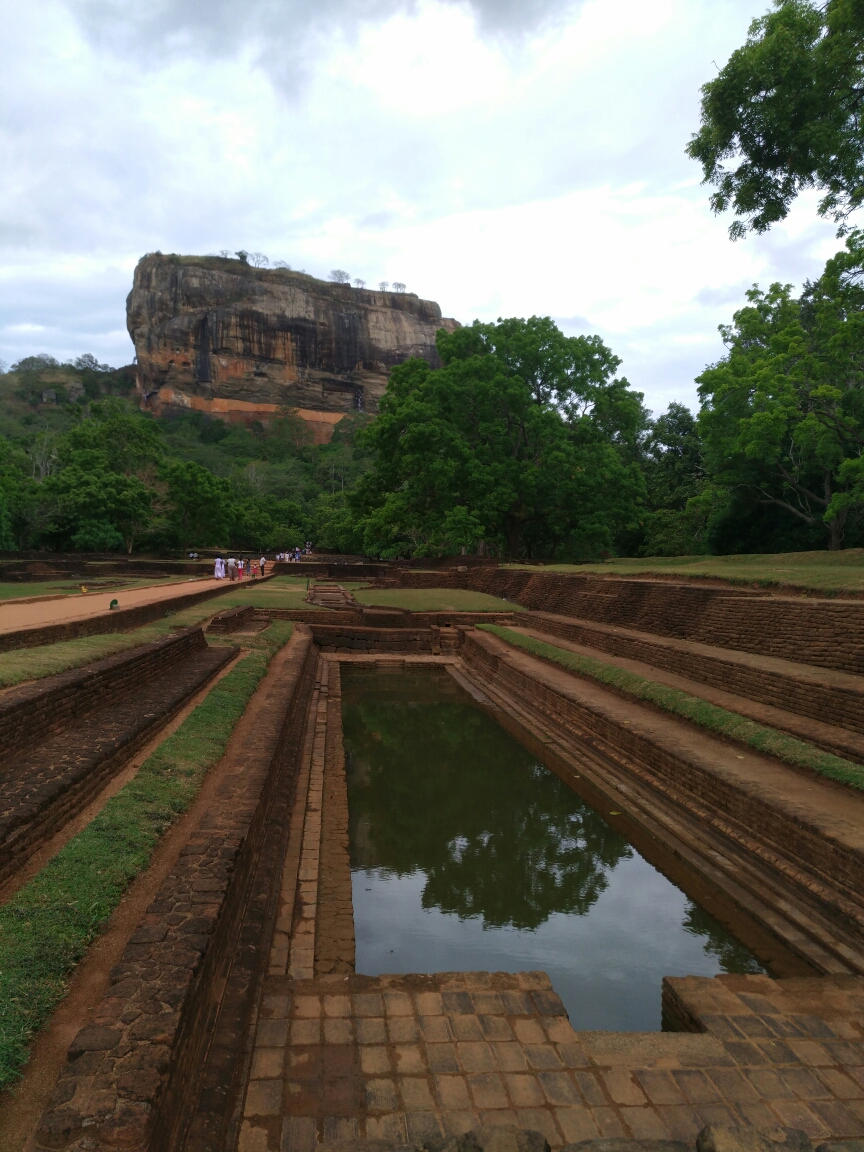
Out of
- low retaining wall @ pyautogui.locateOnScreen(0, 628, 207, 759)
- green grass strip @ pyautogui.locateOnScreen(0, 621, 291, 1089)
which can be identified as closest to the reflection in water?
green grass strip @ pyautogui.locateOnScreen(0, 621, 291, 1089)

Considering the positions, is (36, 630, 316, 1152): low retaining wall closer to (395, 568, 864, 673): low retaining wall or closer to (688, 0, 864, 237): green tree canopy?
(395, 568, 864, 673): low retaining wall

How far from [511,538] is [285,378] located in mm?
59137

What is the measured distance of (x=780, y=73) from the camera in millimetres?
9484

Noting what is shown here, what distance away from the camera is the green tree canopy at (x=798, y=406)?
589 inches

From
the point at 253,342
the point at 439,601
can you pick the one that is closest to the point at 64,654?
the point at 439,601

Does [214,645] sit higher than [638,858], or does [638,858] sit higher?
[214,645]

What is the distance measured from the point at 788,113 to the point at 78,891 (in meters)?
12.2

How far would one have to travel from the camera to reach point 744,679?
7.82 m

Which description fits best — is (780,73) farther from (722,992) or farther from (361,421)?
(361,421)

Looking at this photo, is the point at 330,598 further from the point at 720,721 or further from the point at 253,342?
the point at 253,342

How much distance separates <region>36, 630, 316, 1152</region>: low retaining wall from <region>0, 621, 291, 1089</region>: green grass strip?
207mm

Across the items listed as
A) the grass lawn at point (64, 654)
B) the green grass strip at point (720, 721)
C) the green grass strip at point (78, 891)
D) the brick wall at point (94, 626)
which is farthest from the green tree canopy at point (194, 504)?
the green grass strip at point (78, 891)

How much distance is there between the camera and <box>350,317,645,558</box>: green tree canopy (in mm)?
22969

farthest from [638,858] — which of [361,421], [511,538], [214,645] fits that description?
[361,421]
